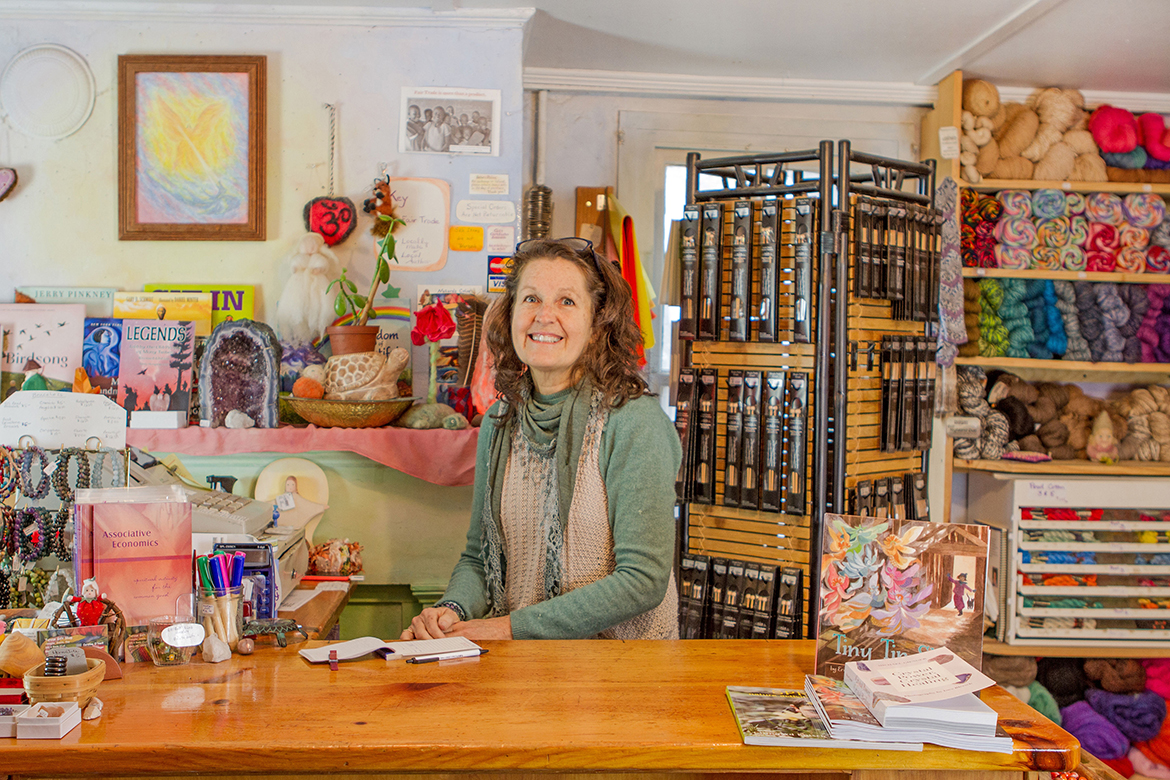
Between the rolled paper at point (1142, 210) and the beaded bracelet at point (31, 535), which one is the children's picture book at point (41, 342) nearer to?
the beaded bracelet at point (31, 535)

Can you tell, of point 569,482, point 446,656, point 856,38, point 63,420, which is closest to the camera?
point 446,656

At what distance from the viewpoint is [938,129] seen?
149 inches

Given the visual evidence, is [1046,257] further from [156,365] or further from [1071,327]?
[156,365]

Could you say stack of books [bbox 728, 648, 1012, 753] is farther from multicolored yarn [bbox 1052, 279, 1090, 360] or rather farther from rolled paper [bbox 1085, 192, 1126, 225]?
rolled paper [bbox 1085, 192, 1126, 225]

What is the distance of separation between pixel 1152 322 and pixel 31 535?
14.4 feet

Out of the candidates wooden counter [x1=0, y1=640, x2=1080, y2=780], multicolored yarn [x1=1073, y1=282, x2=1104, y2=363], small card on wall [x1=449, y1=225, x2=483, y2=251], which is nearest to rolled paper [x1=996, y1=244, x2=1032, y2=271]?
multicolored yarn [x1=1073, y1=282, x2=1104, y2=363]

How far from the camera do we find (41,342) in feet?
9.75

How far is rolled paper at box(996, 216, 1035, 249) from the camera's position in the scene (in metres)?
3.70

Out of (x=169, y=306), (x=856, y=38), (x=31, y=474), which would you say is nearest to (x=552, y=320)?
(x=31, y=474)

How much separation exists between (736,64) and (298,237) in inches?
82.7

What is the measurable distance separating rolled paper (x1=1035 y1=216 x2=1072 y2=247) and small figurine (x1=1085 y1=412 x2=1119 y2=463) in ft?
2.79

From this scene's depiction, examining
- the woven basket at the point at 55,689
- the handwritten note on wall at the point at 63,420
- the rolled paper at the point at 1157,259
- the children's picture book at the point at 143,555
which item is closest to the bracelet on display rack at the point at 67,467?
the handwritten note on wall at the point at 63,420

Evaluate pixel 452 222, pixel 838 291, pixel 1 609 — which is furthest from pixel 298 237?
pixel 838 291

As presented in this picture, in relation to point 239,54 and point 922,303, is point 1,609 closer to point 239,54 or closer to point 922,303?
point 239,54
